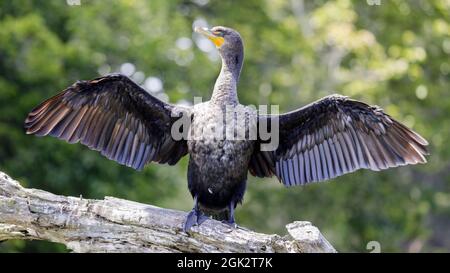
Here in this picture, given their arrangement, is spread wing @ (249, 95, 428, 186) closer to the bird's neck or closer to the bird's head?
the bird's neck

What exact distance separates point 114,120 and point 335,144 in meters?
2.21

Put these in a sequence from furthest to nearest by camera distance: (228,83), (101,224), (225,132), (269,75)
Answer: (269,75) → (228,83) → (225,132) → (101,224)

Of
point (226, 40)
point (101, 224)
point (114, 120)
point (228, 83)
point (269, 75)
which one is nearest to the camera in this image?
point (101, 224)

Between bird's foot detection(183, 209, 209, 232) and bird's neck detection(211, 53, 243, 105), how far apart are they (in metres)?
1.14

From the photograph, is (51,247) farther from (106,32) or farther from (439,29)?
(439,29)

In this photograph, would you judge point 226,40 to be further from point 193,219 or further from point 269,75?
point 269,75

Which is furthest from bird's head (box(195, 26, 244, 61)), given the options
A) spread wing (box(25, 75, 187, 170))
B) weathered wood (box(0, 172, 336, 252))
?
weathered wood (box(0, 172, 336, 252))

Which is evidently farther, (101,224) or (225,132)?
(225,132)

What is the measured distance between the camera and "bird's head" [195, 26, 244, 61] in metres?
8.45

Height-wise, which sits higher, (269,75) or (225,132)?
(269,75)

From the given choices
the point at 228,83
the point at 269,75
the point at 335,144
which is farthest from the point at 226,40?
the point at 269,75

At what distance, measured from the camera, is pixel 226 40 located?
27.9 ft

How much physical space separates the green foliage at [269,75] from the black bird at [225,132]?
5.56 meters

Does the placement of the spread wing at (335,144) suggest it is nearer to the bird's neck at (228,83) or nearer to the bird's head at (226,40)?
the bird's neck at (228,83)
